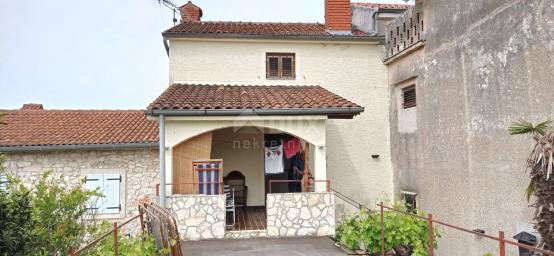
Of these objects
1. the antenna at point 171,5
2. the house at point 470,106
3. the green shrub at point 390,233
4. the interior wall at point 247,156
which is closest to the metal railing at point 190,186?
the interior wall at point 247,156

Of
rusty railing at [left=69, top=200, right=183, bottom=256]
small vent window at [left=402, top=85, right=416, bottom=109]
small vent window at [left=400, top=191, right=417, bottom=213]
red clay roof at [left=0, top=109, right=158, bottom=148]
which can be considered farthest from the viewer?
small vent window at [left=402, top=85, right=416, bottom=109]

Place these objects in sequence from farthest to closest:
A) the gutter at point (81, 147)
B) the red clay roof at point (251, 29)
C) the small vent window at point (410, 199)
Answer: the red clay roof at point (251, 29)
the small vent window at point (410, 199)
the gutter at point (81, 147)

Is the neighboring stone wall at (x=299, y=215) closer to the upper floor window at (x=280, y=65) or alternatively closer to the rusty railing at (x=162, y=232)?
the rusty railing at (x=162, y=232)

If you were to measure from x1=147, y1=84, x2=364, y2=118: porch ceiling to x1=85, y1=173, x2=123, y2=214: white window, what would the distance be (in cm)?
330

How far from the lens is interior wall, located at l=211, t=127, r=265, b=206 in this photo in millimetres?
14023

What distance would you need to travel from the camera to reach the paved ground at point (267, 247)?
8.64 m

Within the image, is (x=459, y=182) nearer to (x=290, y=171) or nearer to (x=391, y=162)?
(x=391, y=162)

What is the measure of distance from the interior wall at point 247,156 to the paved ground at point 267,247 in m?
4.28

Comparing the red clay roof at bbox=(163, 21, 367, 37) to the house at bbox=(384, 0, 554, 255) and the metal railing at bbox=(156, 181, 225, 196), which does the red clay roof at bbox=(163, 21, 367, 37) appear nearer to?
the house at bbox=(384, 0, 554, 255)

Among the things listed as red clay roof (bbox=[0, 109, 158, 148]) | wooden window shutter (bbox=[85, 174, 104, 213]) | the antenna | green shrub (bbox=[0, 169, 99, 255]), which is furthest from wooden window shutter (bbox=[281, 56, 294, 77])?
green shrub (bbox=[0, 169, 99, 255])

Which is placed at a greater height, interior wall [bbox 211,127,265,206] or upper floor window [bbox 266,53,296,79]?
upper floor window [bbox 266,53,296,79]

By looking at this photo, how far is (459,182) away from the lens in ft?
34.0

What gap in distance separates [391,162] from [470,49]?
5310 millimetres

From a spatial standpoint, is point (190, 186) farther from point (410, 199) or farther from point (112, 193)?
point (410, 199)
